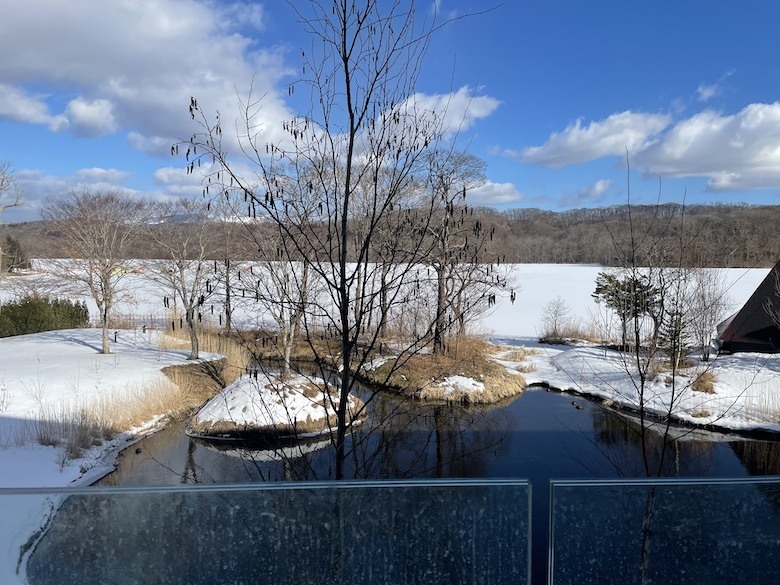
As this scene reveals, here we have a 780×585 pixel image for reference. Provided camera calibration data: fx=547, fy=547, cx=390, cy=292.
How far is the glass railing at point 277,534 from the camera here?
6.59ft

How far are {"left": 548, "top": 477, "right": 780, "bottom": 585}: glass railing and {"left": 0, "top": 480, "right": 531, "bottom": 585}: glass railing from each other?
210 millimetres

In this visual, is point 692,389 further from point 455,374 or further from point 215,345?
point 215,345

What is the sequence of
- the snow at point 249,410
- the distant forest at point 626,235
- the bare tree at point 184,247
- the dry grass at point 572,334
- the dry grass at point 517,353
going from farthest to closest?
the dry grass at point 572,334
the dry grass at point 517,353
the bare tree at point 184,247
the snow at point 249,410
the distant forest at point 626,235

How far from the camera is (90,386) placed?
11.9 meters

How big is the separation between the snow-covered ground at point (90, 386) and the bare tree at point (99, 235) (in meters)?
1.57

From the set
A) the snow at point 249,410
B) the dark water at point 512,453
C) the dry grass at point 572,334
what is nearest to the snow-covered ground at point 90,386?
the dark water at point 512,453

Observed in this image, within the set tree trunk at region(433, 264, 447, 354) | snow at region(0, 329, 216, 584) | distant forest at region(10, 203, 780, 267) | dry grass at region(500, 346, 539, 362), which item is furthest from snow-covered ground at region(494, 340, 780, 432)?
snow at region(0, 329, 216, 584)

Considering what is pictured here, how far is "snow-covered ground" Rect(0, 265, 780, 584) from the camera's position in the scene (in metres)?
8.23

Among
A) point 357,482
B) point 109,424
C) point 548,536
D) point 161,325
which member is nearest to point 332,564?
point 357,482

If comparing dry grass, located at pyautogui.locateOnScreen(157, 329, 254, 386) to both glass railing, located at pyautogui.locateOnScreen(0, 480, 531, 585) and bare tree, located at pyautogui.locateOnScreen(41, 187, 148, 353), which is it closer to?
bare tree, located at pyautogui.locateOnScreen(41, 187, 148, 353)

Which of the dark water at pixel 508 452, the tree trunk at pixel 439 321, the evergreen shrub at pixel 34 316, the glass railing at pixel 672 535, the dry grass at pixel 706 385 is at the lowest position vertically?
the dark water at pixel 508 452

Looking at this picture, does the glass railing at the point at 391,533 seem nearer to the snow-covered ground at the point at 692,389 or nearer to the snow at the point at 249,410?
the snow-covered ground at the point at 692,389

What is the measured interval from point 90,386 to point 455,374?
8896mm

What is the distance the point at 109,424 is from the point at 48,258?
356 inches
